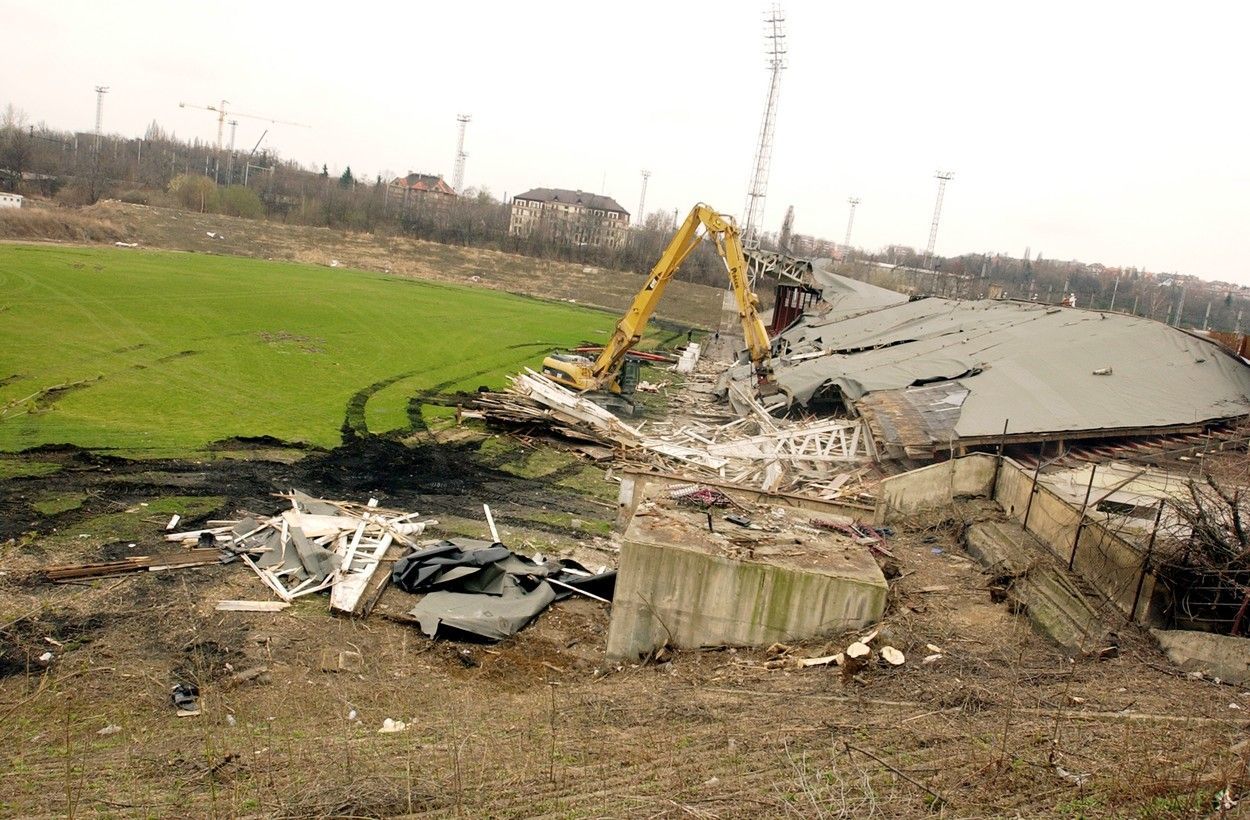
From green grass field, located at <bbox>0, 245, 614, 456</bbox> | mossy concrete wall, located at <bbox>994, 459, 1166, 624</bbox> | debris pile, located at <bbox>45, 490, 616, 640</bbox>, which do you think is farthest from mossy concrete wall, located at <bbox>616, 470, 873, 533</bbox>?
green grass field, located at <bbox>0, 245, 614, 456</bbox>

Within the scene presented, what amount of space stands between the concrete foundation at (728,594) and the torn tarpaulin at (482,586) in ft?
5.62

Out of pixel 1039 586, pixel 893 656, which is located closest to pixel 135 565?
pixel 893 656

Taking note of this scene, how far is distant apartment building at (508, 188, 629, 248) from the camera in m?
115

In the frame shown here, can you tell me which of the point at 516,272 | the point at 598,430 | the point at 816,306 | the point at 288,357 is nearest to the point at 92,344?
the point at 288,357

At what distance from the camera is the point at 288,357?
30766 mm

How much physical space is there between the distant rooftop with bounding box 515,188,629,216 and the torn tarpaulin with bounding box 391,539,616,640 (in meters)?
121

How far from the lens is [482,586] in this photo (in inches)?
508

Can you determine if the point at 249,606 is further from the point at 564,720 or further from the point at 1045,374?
the point at 1045,374

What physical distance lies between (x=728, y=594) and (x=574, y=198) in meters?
128

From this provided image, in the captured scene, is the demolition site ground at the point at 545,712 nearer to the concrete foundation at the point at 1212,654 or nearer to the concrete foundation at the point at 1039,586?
the concrete foundation at the point at 1212,654

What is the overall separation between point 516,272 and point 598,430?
2302 inches

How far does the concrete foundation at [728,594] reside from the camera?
10.8 meters

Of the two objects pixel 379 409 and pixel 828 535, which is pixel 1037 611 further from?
pixel 379 409

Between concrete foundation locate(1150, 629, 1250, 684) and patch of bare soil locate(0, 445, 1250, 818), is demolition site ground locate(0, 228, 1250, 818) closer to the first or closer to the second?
patch of bare soil locate(0, 445, 1250, 818)
